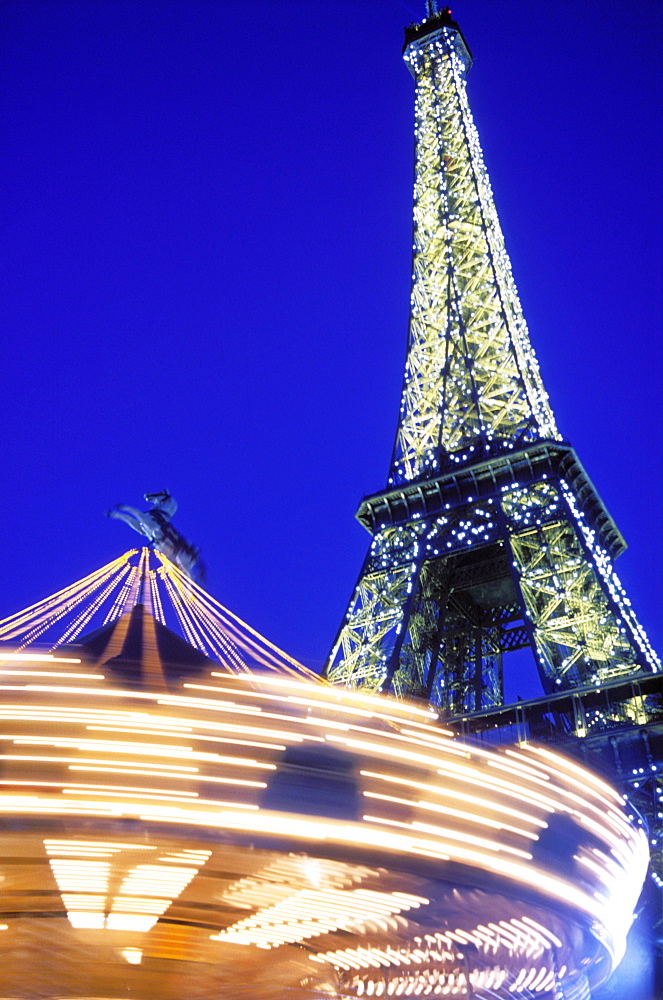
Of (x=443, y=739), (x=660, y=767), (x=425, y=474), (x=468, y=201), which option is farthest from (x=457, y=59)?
(x=443, y=739)

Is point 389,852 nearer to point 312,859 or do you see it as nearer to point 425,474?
point 312,859

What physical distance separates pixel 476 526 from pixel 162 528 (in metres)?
17.1

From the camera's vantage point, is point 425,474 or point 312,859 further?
point 425,474

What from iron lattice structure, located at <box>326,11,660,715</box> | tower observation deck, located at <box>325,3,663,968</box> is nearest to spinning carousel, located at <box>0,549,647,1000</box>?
tower observation deck, located at <box>325,3,663,968</box>

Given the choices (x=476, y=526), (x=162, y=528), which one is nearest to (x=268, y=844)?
(x=162, y=528)

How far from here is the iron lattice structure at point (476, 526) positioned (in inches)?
1000

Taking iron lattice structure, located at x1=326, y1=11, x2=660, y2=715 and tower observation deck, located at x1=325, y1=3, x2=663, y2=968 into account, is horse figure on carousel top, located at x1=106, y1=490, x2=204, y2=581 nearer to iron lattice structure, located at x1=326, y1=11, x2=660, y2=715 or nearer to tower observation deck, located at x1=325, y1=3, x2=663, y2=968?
tower observation deck, located at x1=325, y1=3, x2=663, y2=968

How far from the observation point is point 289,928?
11086 millimetres

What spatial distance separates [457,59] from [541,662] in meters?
39.9

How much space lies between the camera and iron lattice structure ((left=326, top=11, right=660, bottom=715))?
25391 mm

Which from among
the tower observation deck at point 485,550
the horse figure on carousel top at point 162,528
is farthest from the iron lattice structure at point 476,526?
the horse figure on carousel top at point 162,528

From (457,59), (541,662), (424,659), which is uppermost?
(457,59)

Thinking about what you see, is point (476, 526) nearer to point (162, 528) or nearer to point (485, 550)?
point (485, 550)

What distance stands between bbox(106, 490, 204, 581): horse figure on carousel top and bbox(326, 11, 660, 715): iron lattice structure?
11225 mm
